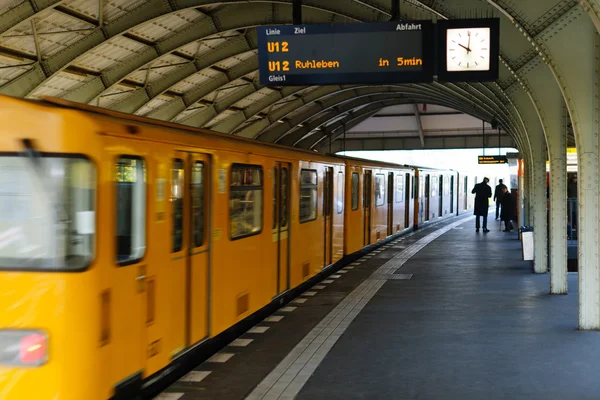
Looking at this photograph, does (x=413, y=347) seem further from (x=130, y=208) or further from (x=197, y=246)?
(x=130, y=208)

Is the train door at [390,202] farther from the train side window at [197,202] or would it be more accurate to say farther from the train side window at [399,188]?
the train side window at [197,202]

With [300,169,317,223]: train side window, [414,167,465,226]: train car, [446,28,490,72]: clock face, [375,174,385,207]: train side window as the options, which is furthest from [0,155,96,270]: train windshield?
[414,167,465,226]: train car

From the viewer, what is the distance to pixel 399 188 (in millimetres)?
26625

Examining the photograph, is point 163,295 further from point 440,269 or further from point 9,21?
point 9,21

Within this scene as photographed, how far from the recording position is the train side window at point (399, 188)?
1031 inches

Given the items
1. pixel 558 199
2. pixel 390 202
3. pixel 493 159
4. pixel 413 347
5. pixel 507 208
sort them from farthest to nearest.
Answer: pixel 493 159 → pixel 507 208 → pixel 390 202 → pixel 558 199 → pixel 413 347

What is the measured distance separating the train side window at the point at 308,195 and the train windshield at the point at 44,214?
7554mm

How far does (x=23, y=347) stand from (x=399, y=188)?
71.4ft

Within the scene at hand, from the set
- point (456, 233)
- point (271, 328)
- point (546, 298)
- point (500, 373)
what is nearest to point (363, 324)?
point (271, 328)

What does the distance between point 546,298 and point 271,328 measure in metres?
4.92

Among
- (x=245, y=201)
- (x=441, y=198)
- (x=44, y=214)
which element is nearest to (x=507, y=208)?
(x=441, y=198)

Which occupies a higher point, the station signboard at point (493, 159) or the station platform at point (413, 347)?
the station signboard at point (493, 159)

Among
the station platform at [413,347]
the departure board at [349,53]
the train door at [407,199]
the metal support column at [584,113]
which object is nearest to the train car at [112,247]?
the station platform at [413,347]

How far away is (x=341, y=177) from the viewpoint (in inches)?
677
